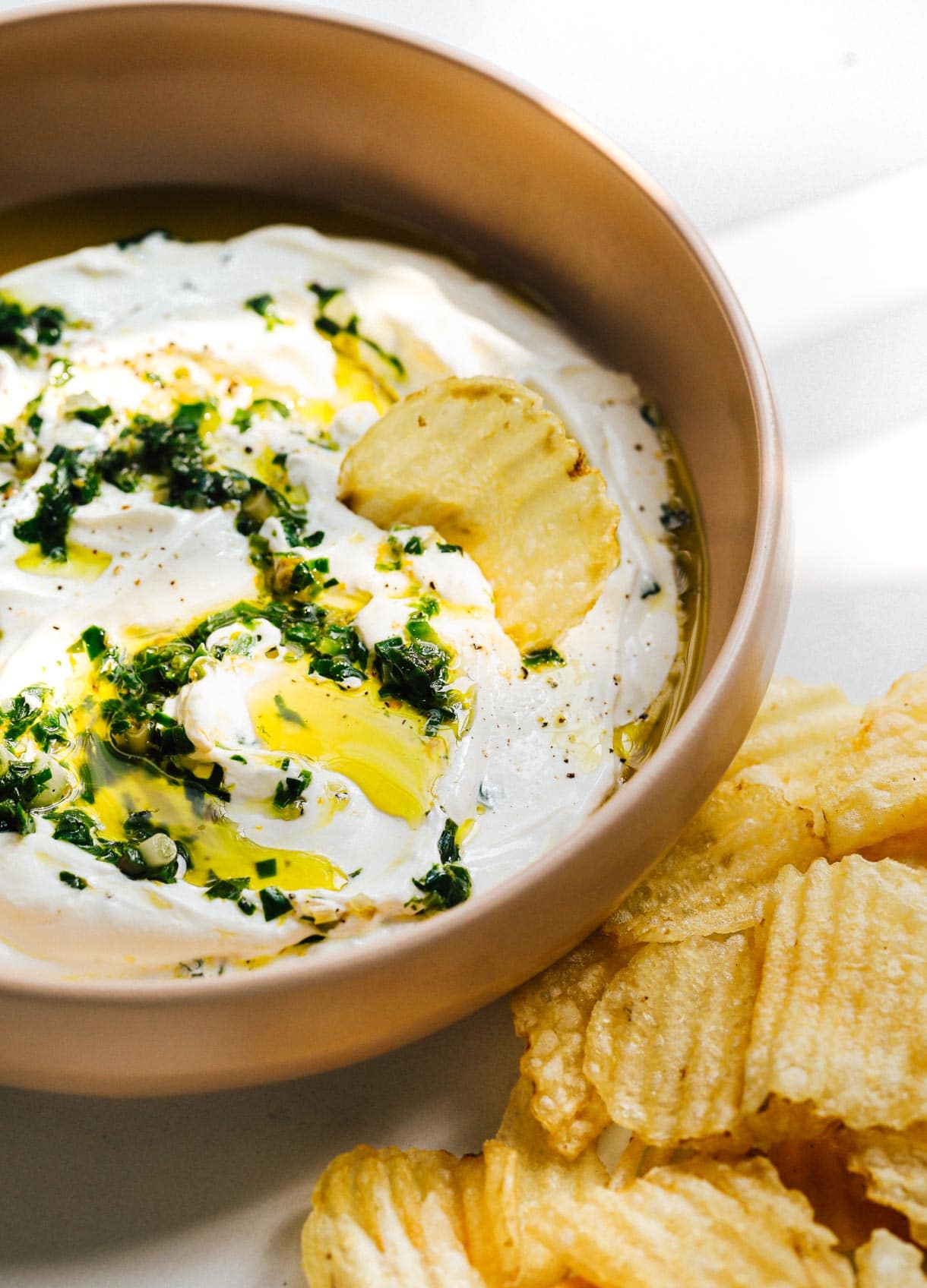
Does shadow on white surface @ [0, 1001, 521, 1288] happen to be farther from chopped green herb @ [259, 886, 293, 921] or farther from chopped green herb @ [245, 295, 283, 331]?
chopped green herb @ [245, 295, 283, 331]

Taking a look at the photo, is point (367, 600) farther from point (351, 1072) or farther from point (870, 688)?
point (870, 688)

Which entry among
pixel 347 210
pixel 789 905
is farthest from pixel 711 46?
pixel 789 905

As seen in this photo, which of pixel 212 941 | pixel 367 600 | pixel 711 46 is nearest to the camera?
pixel 212 941

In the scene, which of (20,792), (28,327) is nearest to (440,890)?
(20,792)

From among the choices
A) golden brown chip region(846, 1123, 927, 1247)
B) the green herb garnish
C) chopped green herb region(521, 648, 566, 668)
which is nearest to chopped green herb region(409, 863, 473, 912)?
the green herb garnish

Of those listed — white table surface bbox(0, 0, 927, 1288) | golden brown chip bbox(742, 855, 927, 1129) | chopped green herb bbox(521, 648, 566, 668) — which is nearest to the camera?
golden brown chip bbox(742, 855, 927, 1129)

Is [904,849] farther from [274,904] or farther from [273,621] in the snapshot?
[273,621]
